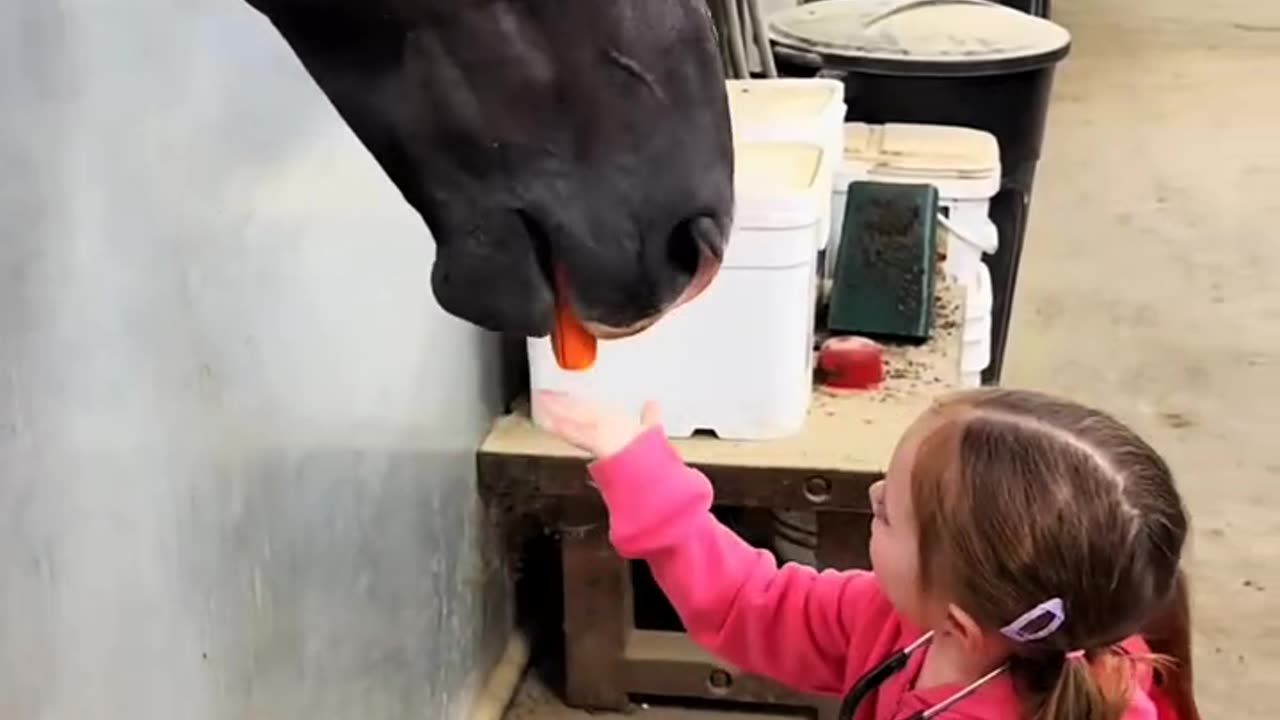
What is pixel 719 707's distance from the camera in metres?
2.29

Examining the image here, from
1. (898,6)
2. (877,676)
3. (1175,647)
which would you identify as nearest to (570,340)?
(877,676)

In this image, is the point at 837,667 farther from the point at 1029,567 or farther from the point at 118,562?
the point at 118,562

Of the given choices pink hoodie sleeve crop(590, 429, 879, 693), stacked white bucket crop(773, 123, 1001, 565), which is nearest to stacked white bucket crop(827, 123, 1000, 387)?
stacked white bucket crop(773, 123, 1001, 565)

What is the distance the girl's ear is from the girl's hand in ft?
0.85

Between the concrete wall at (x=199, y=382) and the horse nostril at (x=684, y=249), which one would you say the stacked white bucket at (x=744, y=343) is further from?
the horse nostril at (x=684, y=249)

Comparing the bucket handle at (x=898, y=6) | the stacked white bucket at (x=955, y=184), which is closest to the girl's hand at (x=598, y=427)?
the stacked white bucket at (x=955, y=184)

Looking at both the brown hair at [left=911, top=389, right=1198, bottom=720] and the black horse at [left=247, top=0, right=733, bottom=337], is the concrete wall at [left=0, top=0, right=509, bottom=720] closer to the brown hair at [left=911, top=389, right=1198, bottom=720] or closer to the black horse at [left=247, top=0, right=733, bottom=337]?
the black horse at [left=247, top=0, right=733, bottom=337]

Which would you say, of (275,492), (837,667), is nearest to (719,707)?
(837,667)

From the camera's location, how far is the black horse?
2.53 feet

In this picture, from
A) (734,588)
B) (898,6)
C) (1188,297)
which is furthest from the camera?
(1188,297)

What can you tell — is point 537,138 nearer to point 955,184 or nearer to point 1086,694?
point 1086,694

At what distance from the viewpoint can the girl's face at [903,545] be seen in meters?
1.31

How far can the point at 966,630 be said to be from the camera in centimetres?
129

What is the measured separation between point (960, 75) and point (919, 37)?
0.13 meters
